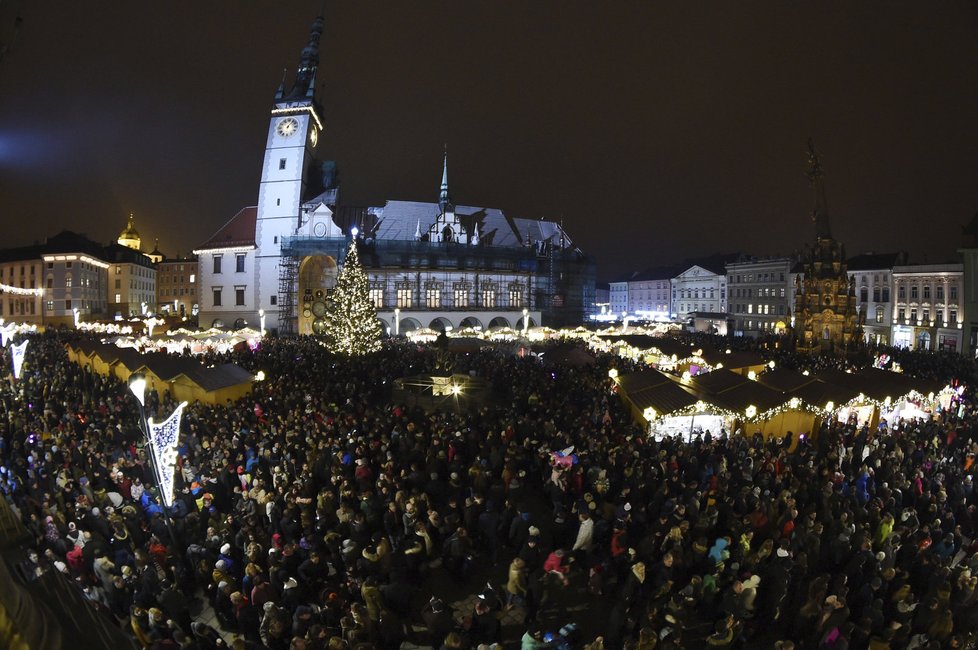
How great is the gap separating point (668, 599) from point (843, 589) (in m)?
1.94

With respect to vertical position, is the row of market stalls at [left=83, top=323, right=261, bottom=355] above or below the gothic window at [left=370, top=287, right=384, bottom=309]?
below

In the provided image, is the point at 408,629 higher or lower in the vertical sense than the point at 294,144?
lower

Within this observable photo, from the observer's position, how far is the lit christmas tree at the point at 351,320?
26.2m

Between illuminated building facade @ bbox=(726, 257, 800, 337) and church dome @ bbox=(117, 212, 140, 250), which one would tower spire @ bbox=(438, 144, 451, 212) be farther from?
church dome @ bbox=(117, 212, 140, 250)

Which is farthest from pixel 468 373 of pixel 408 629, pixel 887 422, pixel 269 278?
pixel 269 278

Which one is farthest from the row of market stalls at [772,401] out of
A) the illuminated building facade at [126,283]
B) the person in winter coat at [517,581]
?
the illuminated building facade at [126,283]

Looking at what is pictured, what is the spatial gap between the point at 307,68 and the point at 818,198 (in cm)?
4362

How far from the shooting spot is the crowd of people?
5895mm

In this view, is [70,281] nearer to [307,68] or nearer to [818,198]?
[307,68]

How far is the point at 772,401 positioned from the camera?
43.3 ft

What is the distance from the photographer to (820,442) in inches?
505

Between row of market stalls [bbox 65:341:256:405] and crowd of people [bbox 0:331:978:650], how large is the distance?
9.35ft

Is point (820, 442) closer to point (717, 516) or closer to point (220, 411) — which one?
point (717, 516)

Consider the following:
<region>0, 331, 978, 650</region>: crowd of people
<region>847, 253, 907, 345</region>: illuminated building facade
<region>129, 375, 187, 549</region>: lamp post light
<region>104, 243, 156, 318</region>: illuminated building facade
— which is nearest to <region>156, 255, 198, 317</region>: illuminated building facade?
<region>104, 243, 156, 318</region>: illuminated building facade
